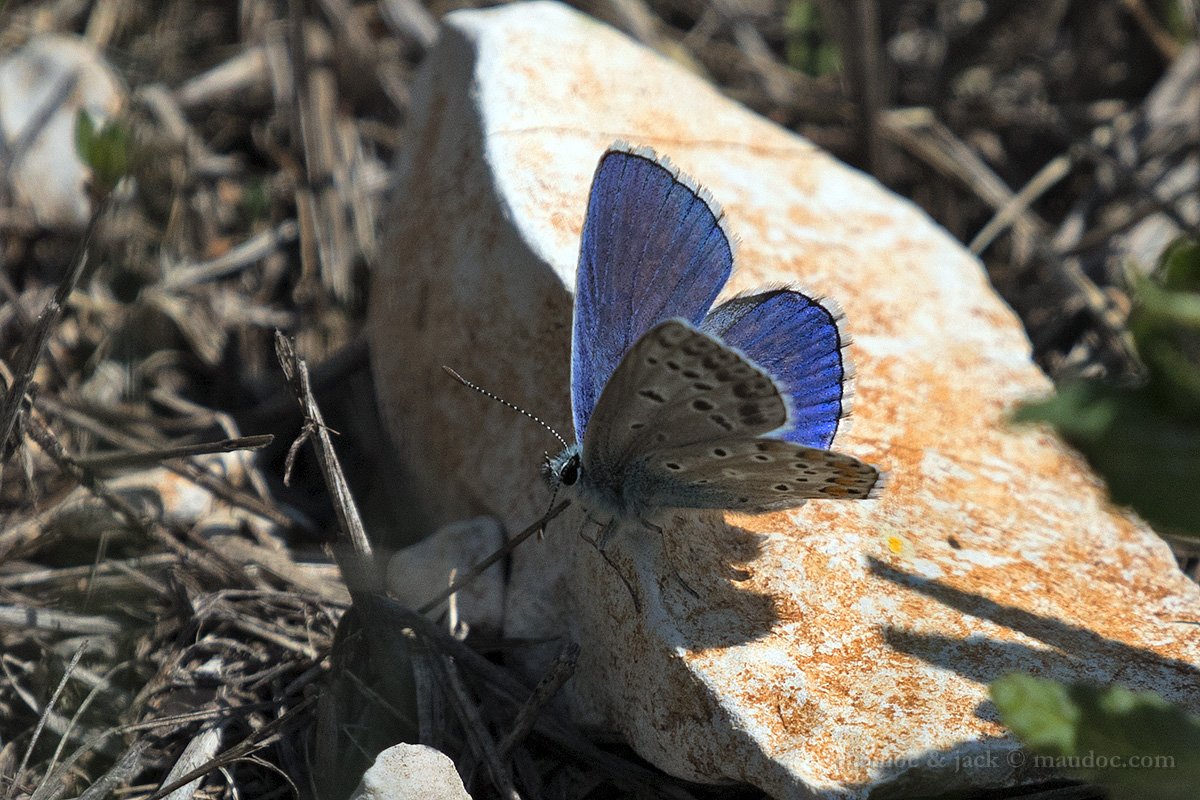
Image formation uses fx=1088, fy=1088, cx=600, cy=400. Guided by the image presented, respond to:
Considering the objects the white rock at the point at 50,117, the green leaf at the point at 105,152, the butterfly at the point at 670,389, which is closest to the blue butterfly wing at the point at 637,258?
the butterfly at the point at 670,389

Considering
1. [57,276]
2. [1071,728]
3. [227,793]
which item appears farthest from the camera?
[57,276]

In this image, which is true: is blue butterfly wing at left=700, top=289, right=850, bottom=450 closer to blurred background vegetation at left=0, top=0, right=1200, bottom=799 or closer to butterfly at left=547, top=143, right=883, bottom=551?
butterfly at left=547, top=143, right=883, bottom=551

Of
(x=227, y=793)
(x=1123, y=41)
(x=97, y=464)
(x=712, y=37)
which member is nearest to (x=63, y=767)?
(x=227, y=793)

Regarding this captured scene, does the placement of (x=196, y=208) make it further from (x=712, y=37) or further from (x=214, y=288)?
(x=712, y=37)

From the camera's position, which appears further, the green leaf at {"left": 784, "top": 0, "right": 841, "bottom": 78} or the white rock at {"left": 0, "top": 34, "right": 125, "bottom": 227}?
the green leaf at {"left": 784, "top": 0, "right": 841, "bottom": 78}

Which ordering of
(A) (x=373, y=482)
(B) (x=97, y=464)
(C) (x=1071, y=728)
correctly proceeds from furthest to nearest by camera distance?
(A) (x=373, y=482), (B) (x=97, y=464), (C) (x=1071, y=728)

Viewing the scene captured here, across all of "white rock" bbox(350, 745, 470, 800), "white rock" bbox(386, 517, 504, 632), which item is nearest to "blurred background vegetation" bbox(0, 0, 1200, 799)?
"white rock" bbox(386, 517, 504, 632)

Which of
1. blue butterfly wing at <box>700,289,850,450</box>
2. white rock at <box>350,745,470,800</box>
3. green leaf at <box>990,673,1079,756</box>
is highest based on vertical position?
blue butterfly wing at <box>700,289,850,450</box>

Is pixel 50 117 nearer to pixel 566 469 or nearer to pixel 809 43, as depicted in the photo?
pixel 566 469
